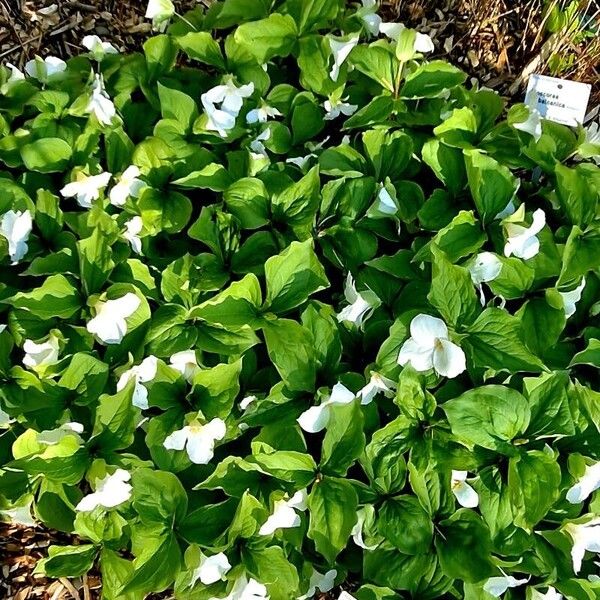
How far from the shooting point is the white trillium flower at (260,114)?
172 centimetres

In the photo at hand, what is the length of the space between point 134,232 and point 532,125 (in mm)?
890

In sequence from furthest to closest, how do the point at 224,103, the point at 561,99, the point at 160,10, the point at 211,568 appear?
the point at 561,99 < the point at 160,10 < the point at 224,103 < the point at 211,568

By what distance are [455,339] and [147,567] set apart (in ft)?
2.29

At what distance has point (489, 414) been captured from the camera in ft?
4.67

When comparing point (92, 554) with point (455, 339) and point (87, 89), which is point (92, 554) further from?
point (87, 89)

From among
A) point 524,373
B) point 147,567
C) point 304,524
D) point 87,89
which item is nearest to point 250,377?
point 304,524

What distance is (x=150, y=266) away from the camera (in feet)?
5.25

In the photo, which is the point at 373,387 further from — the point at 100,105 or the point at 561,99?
the point at 561,99

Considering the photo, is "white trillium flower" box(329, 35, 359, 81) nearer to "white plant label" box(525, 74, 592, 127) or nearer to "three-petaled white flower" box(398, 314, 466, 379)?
"white plant label" box(525, 74, 592, 127)

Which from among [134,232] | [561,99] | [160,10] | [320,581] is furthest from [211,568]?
[561,99]

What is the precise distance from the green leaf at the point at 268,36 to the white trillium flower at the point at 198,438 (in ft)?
2.75

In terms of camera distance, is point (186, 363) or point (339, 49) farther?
point (339, 49)

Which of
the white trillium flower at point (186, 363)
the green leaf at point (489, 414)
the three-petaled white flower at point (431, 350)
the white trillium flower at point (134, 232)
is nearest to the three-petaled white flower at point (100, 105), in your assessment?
the white trillium flower at point (134, 232)

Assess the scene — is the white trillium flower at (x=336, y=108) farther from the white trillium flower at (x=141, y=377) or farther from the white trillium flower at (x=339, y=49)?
the white trillium flower at (x=141, y=377)
